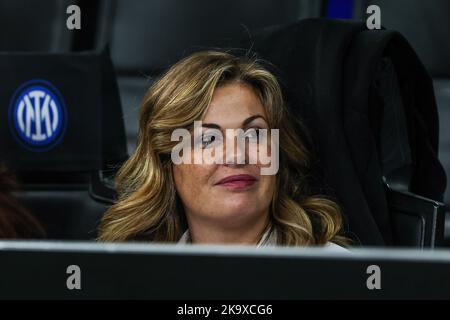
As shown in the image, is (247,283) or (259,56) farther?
(259,56)

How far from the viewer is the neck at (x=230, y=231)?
30.5 inches

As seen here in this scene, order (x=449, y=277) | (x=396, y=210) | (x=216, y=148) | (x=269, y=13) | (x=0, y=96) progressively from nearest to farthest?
(x=449, y=277) → (x=216, y=148) → (x=396, y=210) → (x=0, y=96) → (x=269, y=13)

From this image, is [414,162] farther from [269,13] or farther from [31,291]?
[269,13]

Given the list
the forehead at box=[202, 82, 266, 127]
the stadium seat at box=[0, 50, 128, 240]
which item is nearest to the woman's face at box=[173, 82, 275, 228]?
the forehead at box=[202, 82, 266, 127]

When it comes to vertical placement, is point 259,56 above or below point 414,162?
above

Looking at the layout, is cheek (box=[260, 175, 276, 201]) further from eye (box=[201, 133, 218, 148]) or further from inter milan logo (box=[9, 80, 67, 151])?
inter milan logo (box=[9, 80, 67, 151])

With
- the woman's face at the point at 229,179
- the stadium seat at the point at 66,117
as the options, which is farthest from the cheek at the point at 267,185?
the stadium seat at the point at 66,117

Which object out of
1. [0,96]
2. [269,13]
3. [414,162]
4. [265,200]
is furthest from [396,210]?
[269,13]

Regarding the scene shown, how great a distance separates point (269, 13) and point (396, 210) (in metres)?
0.78

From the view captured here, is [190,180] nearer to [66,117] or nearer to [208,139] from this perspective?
[208,139]

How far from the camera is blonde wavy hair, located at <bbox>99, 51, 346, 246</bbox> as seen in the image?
0.79 metres

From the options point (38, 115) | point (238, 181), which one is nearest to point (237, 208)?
point (238, 181)

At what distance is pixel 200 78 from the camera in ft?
2.57

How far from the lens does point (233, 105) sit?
770 mm
